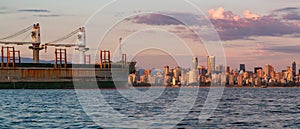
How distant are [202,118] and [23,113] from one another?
18.8 m

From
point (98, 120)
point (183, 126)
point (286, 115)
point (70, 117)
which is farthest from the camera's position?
point (286, 115)

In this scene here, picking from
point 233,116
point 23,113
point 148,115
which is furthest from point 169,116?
point 23,113

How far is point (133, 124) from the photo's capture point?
47969 millimetres

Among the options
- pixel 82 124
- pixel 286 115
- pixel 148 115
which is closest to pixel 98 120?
pixel 82 124

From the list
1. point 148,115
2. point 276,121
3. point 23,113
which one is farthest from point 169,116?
point 23,113

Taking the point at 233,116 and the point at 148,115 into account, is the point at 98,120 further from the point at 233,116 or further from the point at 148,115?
the point at 233,116

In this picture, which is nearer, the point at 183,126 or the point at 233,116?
the point at 183,126

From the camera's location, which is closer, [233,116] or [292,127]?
[292,127]

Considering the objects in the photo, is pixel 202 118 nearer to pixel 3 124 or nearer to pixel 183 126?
pixel 183 126

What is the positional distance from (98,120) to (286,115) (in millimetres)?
20483

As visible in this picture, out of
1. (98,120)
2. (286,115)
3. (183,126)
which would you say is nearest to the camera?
(183,126)

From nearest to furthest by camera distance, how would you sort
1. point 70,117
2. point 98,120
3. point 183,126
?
1. point 183,126
2. point 98,120
3. point 70,117

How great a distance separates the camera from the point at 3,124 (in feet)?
156

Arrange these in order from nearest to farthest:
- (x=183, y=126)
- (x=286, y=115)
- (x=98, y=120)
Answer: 1. (x=183, y=126)
2. (x=98, y=120)
3. (x=286, y=115)
